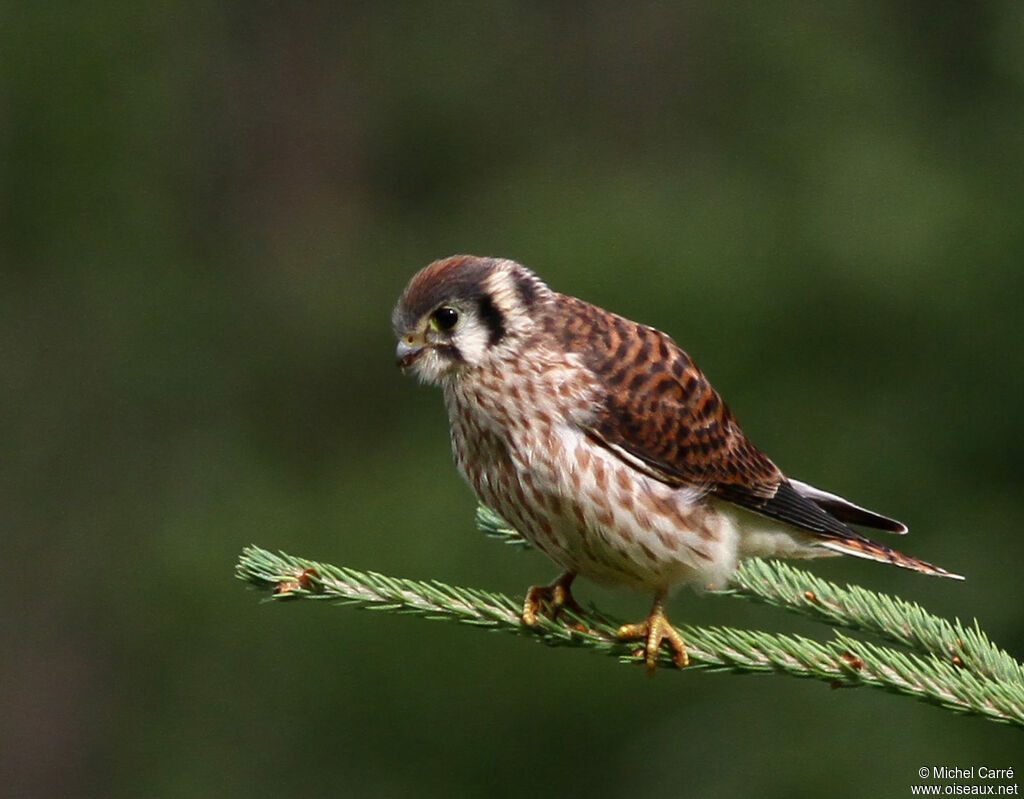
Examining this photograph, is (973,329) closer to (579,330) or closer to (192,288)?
(579,330)

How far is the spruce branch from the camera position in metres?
2.56

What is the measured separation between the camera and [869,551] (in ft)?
11.2

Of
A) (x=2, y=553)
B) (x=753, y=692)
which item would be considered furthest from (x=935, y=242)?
(x=2, y=553)

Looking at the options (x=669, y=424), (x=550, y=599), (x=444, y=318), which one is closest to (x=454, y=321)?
(x=444, y=318)

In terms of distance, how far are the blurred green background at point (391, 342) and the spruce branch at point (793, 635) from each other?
5.45 feet

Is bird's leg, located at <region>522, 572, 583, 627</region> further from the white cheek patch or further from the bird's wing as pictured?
the white cheek patch

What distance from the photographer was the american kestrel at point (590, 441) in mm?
3186

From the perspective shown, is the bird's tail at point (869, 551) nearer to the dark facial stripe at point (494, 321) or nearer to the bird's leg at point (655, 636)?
the bird's leg at point (655, 636)

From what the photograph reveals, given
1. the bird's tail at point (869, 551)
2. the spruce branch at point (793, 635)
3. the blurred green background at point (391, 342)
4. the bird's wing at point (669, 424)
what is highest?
the blurred green background at point (391, 342)

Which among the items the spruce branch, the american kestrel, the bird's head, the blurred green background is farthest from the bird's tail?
the blurred green background

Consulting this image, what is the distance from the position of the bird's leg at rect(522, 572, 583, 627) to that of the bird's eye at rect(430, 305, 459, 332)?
1.94ft

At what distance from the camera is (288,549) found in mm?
6426

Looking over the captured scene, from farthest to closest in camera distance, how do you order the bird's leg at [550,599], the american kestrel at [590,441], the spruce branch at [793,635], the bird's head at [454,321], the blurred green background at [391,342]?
1. the blurred green background at [391,342]
2. the bird's head at [454,321]
3. the american kestrel at [590,441]
4. the bird's leg at [550,599]
5. the spruce branch at [793,635]

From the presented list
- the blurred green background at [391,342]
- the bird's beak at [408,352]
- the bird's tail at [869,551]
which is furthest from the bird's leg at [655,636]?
the blurred green background at [391,342]
